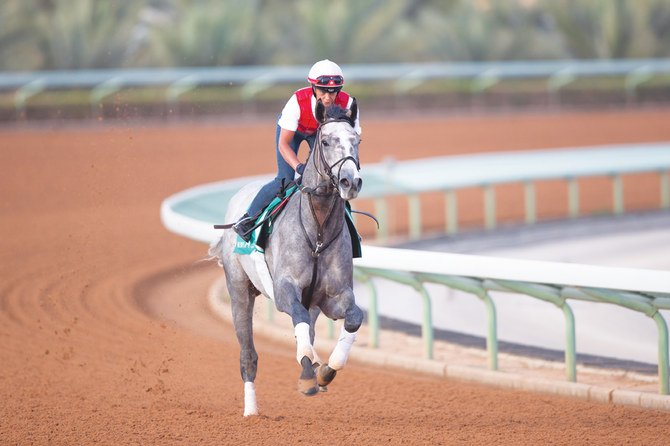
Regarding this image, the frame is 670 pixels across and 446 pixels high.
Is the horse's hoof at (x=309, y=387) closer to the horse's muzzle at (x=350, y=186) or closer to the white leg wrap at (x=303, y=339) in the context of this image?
the white leg wrap at (x=303, y=339)

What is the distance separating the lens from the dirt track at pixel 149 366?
21.9 feet

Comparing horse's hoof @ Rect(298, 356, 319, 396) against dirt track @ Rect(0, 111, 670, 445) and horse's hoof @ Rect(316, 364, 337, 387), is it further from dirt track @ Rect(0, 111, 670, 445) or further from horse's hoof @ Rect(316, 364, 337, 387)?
dirt track @ Rect(0, 111, 670, 445)

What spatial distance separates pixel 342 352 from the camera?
6.38 m

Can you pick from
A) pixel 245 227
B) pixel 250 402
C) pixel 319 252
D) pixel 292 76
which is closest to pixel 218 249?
pixel 245 227

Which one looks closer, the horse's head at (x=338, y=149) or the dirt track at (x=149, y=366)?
the horse's head at (x=338, y=149)

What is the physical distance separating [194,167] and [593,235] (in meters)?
6.42

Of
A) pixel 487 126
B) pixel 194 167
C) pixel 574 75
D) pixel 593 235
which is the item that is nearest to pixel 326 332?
pixel 593 235

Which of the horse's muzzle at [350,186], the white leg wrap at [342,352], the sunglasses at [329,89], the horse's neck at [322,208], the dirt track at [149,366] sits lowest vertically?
the dirt track at [149,366]

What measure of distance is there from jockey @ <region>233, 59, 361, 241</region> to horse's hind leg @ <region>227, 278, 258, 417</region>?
0.44m

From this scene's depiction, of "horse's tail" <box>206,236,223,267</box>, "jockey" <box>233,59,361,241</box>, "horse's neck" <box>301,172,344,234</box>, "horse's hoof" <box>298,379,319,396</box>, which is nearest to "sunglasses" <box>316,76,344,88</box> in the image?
"jockey" <box>233,59,361,241</box>

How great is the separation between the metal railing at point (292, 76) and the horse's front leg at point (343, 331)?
15979mm

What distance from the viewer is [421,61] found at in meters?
27.0

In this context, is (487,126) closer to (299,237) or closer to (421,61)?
(421,61)

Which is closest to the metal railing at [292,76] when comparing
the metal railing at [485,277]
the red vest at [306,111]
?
the metal railing at [485,277]
